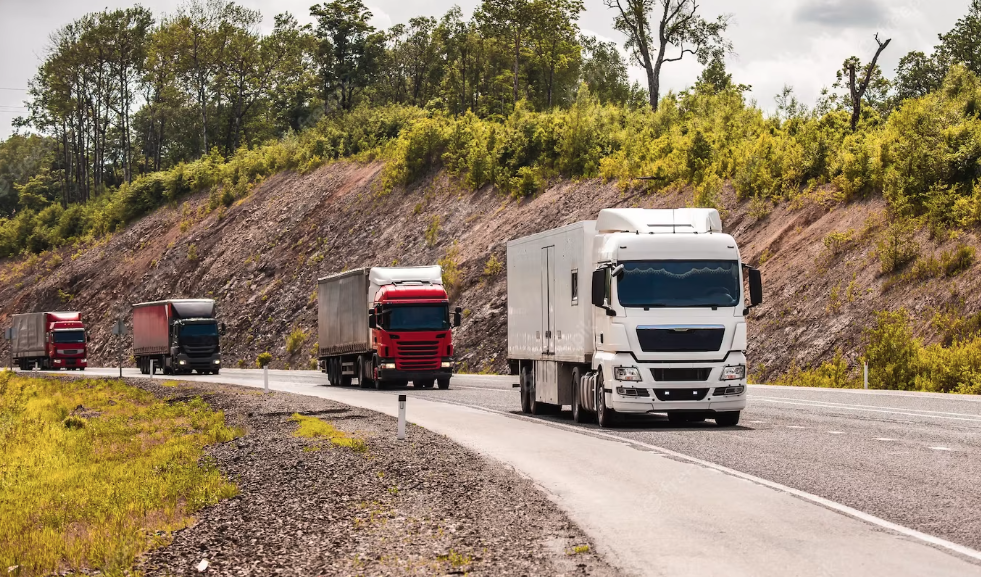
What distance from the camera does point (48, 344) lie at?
71.5 m

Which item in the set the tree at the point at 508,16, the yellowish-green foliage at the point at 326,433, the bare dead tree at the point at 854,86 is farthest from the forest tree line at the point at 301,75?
the yellowish-green foliage at the point at 326,433

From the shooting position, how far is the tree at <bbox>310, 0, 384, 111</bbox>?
93625mm

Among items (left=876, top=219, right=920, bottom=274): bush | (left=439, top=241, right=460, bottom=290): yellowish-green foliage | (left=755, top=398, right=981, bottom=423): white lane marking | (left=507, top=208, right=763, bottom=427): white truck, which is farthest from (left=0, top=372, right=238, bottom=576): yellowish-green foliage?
(left=439, top=241, right=460, bottom=290): yellowish-green foliage

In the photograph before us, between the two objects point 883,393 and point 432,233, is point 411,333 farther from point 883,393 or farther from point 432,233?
point 432,233

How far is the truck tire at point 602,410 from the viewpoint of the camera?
2086cm

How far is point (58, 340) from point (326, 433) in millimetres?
55843

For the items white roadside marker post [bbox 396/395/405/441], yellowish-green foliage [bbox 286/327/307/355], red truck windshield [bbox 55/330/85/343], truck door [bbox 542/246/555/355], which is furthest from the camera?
red truck windshield [bbox 55/330/85/343]

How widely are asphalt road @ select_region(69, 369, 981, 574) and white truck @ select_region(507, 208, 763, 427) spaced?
2.05ft

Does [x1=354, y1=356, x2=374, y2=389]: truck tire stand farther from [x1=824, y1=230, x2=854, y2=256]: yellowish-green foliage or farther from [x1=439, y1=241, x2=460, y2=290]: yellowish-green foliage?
[x1=439, y1=241, x2=460, y2=290]: yellowish-green foliage

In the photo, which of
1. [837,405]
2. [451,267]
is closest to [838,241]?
[837,405]

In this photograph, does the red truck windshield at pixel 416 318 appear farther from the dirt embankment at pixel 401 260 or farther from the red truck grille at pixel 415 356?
the dirt embankment at pixel 401 260

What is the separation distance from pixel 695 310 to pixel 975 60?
53351 millimetres

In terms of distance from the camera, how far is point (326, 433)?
20703 mm

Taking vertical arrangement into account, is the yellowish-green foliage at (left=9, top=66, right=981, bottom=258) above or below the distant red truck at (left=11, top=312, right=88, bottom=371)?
above
